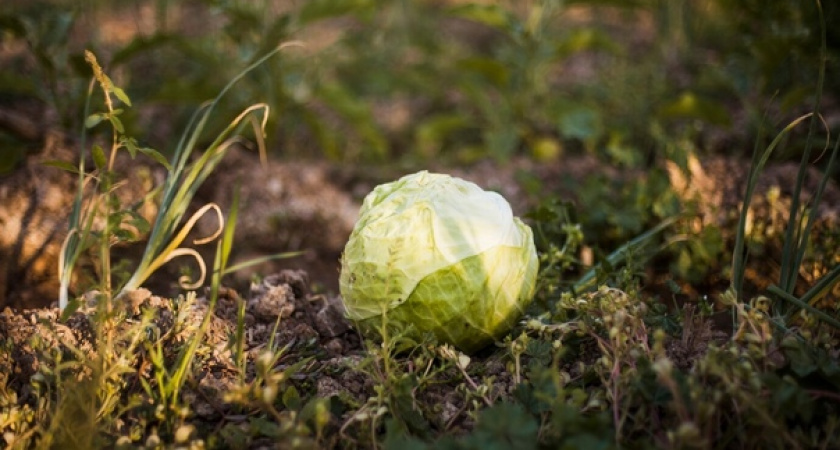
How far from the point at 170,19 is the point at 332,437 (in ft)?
15.5

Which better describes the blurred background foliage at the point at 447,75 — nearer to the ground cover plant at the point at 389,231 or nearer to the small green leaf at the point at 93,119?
the ground cover plant at the point at 389,231

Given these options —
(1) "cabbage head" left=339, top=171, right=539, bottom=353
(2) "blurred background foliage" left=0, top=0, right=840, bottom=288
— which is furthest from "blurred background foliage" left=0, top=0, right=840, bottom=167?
(1) "cabbage head" left=339, top=171, right=539, bottom=353

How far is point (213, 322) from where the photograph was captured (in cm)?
204

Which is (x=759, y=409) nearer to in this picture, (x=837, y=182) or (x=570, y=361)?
(x=570, y=361)

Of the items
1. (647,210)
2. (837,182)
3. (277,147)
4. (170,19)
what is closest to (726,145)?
(837,182)

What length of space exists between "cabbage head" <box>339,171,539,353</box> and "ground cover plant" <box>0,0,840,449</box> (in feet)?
0.24

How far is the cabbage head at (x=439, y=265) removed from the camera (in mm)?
1899

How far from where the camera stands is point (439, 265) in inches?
74.6

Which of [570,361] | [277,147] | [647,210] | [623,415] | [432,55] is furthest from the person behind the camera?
[432,55]

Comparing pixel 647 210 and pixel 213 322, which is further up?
pixel 213 322

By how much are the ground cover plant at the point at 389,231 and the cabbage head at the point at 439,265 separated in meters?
0.07

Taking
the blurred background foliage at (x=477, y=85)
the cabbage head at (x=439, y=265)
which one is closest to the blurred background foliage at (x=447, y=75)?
the blurred background foliage at (x=477, y=85)

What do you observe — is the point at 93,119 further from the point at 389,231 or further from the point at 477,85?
the point at 477,85

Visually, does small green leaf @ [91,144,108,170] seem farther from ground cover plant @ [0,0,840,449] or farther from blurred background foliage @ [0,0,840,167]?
blurred background foliage @ [0,0,840,167]
